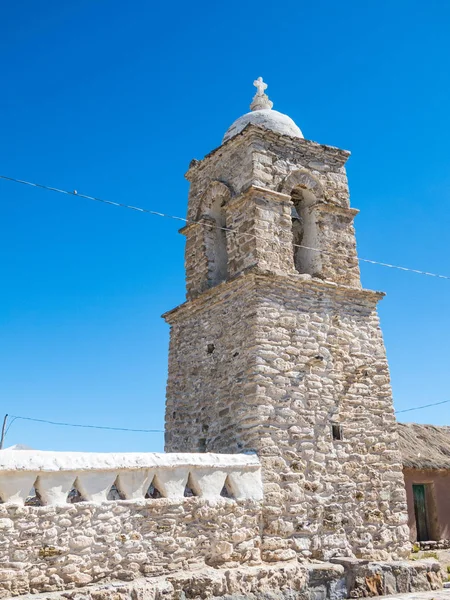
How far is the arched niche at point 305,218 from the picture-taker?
31.9ft

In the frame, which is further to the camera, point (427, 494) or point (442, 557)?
point (427, 494)

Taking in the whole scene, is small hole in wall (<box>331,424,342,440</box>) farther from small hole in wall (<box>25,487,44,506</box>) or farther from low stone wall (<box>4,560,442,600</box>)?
small hole in wall (<box>25,487,44,506</box>)

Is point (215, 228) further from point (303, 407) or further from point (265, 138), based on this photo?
point (303, 407)

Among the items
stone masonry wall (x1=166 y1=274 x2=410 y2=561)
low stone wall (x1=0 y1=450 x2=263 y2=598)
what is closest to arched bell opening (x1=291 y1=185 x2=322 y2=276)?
stone masonry wall (x1=166 y1=274 x2=410 y2=561)

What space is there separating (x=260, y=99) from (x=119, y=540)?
8627 millimetres

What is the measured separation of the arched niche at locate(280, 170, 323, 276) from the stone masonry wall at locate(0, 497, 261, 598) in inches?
165

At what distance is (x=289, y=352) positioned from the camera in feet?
27.7

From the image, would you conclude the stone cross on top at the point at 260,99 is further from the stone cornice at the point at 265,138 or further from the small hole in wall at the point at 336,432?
the small hole in wall at the point at 336,432

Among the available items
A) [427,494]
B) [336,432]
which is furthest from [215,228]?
[427,494]

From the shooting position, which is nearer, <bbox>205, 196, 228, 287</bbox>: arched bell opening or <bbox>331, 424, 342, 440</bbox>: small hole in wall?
<bbox>331, 424, 342, 440</bbox>: small hole in wall

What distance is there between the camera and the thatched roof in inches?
552

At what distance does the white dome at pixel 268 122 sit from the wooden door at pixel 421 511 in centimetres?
906

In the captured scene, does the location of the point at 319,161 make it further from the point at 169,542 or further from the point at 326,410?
the point at 169,542

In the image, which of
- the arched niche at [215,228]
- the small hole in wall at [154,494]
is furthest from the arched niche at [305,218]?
the small hole in wall at [154,494]
